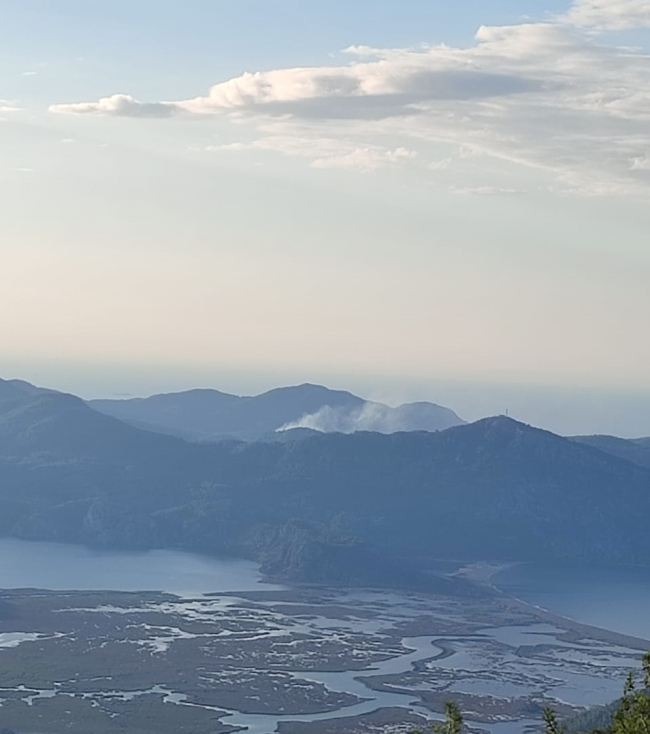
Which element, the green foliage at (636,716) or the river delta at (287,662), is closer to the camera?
the green foliage at (636,716)

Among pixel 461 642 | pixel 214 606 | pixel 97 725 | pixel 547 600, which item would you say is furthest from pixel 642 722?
pixel 547 600

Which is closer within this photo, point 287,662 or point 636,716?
point 636,716

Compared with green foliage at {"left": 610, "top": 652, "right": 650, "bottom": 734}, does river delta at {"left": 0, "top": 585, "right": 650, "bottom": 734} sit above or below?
below

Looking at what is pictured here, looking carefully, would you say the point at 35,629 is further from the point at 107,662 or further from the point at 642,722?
the point at 642,722

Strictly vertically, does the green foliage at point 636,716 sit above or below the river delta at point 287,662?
above

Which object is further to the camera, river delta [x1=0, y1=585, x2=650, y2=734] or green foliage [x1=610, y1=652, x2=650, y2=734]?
river delta [x1=0, y1=585, x2=650, y2=734]

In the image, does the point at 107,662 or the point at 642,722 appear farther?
the point at 107,662

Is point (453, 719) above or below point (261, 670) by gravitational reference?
above

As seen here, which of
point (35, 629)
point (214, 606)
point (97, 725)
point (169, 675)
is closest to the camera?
point (97, 725)

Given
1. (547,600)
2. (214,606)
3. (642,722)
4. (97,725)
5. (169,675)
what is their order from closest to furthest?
(642,722) → (97,725) → (169,675) → (214,606) → (547,600)

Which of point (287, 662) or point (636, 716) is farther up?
point (636, 716)
